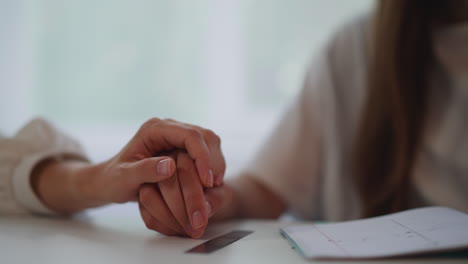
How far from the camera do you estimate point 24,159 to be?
A: 548 mm

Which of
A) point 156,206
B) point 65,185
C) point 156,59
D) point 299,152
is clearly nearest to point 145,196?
point 156,206

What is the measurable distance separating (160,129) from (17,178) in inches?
Answer: 11.3

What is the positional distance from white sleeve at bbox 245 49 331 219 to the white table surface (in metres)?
0.28

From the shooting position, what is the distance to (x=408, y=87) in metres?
0.71

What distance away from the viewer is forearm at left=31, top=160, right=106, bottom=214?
0.47m

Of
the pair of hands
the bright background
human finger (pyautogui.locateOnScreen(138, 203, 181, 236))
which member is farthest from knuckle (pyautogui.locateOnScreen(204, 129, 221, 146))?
the bright background

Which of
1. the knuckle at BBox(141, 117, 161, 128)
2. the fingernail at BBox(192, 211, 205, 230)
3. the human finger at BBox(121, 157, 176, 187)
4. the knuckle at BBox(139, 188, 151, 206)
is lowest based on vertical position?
the fingernail at BBox(192, 211, 205, 230)

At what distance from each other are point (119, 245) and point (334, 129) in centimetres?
57

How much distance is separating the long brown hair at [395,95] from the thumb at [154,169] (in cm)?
46

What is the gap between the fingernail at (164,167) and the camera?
36 cm

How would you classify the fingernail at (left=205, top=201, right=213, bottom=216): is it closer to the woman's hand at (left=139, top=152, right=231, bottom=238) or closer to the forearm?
the woman's hand at (left=139, top=152, right=231, bottom=238)

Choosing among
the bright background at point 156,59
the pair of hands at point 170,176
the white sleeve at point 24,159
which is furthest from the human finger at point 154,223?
the bright background at point 156,59

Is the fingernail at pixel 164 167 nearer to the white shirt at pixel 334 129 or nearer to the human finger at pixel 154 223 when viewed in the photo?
the human finger at pixel 154 223

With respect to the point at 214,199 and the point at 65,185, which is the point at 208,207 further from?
the point at 65,185
